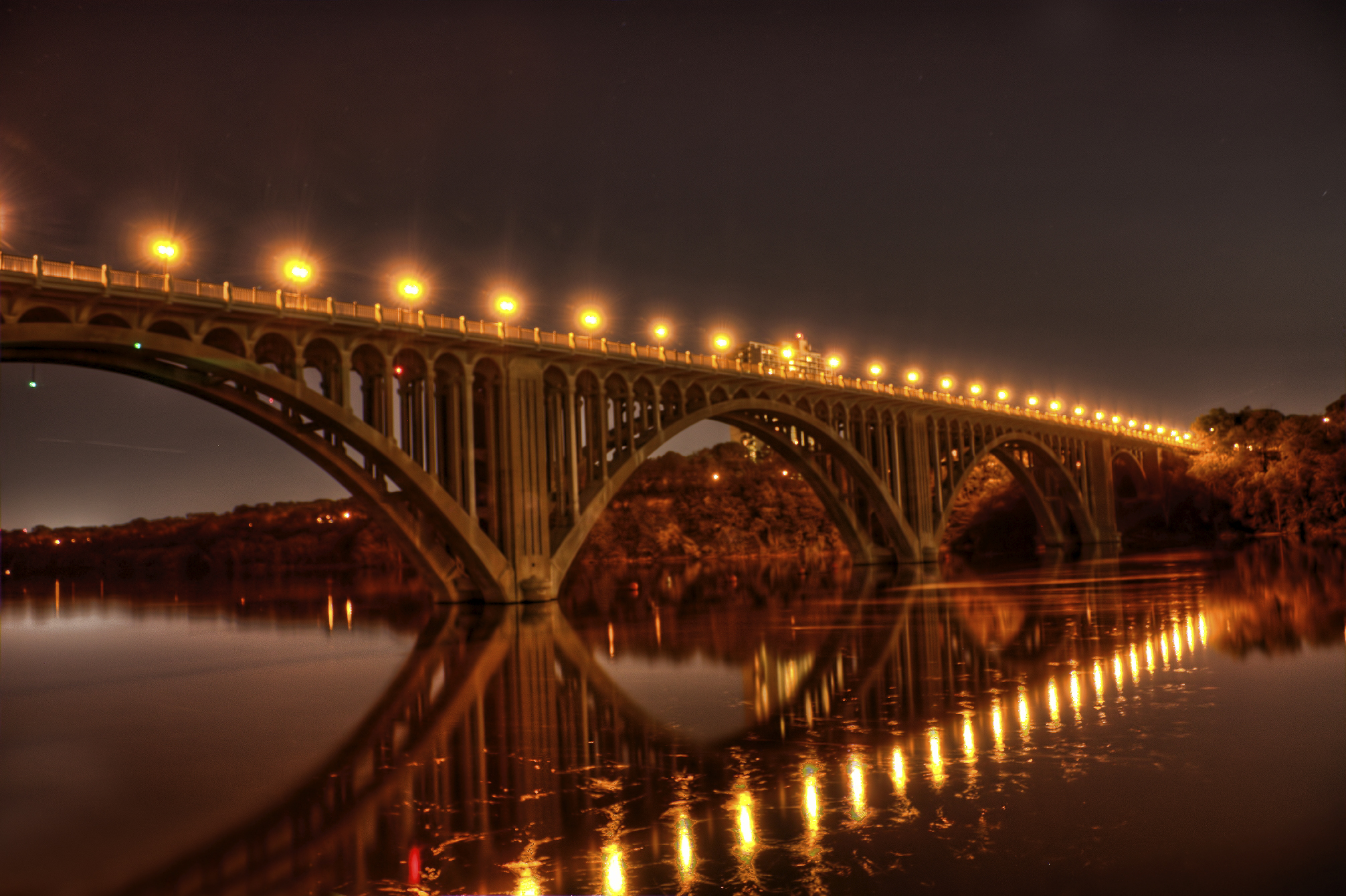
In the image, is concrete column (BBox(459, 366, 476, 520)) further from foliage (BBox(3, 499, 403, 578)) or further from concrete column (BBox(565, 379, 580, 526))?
foliage (BBox(3, 499, 403, 578))

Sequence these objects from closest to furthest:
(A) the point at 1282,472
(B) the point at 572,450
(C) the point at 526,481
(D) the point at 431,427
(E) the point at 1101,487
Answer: (D) the point at 431,427 < (C) the point at 526,481 < (B) the point at 572,450 < (A) the point at 1282,472 < (E) the point at 1101,487

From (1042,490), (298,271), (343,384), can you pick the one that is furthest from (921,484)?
(298,271)

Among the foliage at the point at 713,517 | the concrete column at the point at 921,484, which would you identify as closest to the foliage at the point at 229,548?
the foliage at the point at 713,517

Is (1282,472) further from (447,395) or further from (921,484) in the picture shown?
(447,395)

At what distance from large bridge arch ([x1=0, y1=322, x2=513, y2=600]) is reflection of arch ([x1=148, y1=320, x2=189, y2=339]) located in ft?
2.63

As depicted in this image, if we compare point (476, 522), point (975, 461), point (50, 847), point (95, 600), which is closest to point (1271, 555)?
point (975, 461)

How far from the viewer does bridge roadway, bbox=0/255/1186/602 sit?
25.7 meters

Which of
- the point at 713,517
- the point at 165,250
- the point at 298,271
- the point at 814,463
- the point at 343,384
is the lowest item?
the point at 713,517

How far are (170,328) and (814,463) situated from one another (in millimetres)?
35671

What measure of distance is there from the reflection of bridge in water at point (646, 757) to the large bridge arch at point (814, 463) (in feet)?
69.8

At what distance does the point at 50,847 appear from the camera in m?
→ 8.58

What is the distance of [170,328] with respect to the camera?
28.0 m

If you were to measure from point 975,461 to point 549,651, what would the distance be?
4898cm

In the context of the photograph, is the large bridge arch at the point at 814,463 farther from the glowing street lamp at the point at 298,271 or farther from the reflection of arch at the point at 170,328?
the reflection of arch at the point at 170,328
